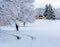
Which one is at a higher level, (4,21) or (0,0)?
(0,0)

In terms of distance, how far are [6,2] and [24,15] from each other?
12516mm

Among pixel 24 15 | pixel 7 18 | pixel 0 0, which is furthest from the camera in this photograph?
pixel 24 15

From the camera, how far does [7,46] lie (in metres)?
16.2

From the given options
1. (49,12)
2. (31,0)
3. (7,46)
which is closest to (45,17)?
(49,12)

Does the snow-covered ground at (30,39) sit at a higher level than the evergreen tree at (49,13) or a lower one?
higher

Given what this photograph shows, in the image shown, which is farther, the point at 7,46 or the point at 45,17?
the point at 45,17

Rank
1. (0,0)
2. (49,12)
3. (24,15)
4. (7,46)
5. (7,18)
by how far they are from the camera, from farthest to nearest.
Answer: (49,12)
(24,15)
(7,18)
(0,0)
(7,46)

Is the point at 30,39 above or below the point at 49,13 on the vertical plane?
above

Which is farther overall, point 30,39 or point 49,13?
point 49,13

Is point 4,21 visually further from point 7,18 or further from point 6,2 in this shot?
point 6,2

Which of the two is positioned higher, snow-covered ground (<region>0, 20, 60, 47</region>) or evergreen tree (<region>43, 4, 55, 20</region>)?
snow-covered ground (<region>0, 20, 60, 47</region>)

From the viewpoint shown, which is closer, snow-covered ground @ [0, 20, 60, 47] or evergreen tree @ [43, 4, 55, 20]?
snow-covered ground @ [0, 20, 60, 47]

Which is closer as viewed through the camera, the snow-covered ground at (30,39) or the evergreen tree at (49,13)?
the snow-covered ground at (30,39)

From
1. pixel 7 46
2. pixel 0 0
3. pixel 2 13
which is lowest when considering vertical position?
pixel 7 46
